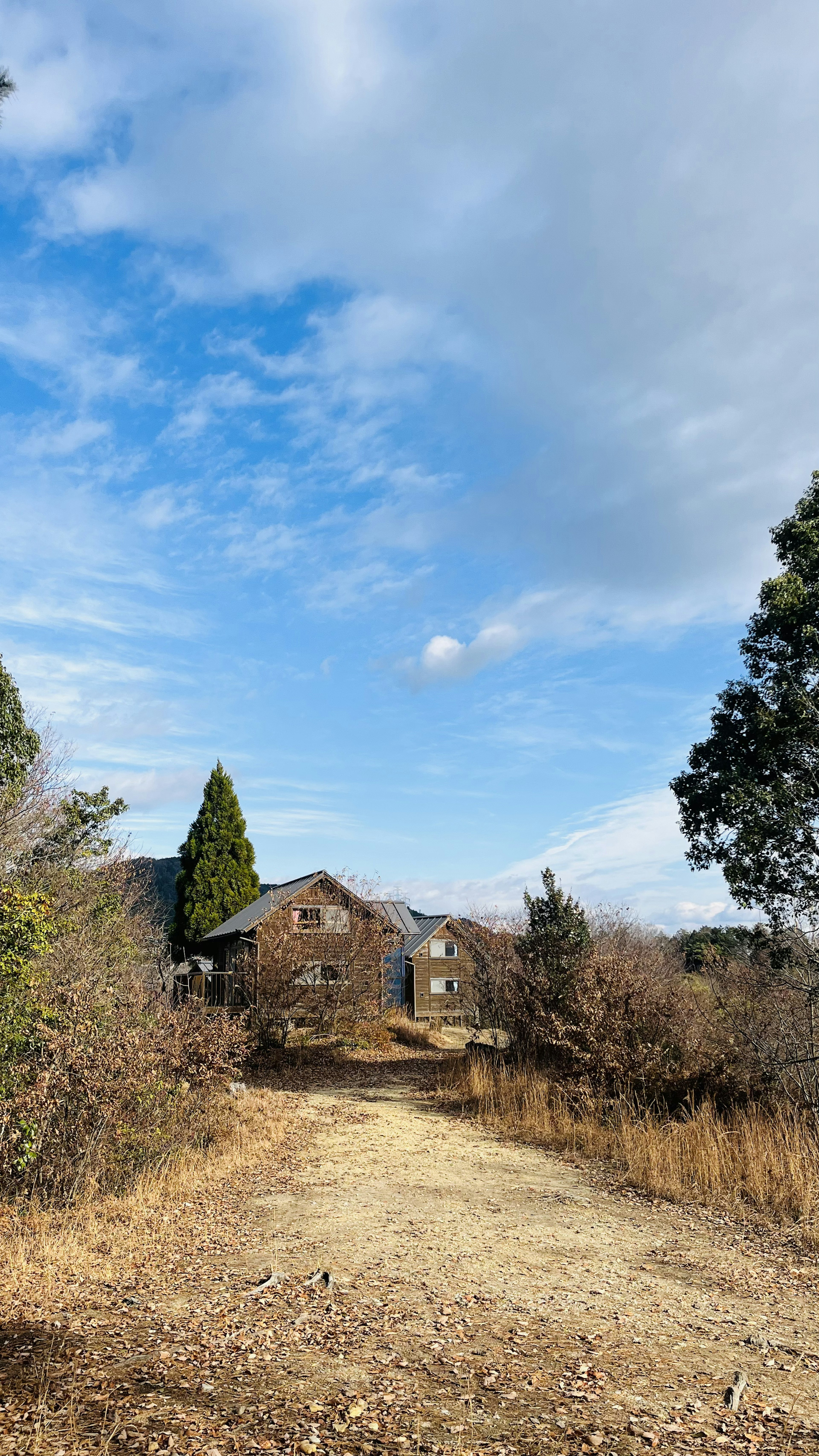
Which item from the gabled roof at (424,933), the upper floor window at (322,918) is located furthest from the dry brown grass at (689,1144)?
the gabled roof at (424,933)

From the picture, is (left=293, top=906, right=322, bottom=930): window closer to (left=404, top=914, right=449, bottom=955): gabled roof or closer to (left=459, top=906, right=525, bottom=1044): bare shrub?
(left=459, top=906, right=525, bottom=1044): bare shrub

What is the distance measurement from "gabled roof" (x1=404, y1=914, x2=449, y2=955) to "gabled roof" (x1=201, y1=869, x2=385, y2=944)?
29.3ft

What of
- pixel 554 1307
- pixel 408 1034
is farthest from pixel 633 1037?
pixel 408 1034

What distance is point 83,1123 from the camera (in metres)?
9.06

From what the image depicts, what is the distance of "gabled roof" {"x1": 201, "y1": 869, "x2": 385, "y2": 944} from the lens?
97.8 feet

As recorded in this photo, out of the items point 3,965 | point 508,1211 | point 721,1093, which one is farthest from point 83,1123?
point 721,1093

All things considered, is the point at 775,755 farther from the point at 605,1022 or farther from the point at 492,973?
the point at 492,973

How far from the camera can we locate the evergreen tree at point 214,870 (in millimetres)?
41844

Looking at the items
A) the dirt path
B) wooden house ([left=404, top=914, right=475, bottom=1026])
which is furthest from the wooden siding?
the dirt path

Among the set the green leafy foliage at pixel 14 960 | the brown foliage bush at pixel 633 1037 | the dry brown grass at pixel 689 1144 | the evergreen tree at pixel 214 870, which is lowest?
the dry brown grass at pixel 689 1144

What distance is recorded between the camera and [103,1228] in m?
8.18

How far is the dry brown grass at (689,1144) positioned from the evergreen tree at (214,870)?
94.7 ft

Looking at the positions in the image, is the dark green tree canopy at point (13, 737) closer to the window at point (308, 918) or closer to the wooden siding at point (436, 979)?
the window at point (308, 918)

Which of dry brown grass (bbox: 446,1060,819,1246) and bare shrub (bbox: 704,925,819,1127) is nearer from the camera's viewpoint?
dry brown grass (bbox: 446,1060,819,1246)
